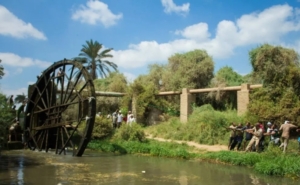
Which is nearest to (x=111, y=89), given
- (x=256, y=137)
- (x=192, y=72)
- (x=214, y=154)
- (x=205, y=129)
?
(x=192, y=72)

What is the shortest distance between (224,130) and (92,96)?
6.93 meters

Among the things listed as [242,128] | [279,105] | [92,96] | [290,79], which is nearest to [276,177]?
[242,128]

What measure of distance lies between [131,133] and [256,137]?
22.8 feet

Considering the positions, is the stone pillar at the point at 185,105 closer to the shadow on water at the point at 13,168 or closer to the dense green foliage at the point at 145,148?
the dense green foliage at the point at 145,148

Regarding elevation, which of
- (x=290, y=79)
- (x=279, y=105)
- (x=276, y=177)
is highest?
(x=290, y=79)

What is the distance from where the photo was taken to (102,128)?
19.3 metres

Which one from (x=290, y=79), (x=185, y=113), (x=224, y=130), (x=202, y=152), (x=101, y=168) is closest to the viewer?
(x=101, y=168)

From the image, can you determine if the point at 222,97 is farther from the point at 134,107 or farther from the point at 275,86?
the point at 275,86

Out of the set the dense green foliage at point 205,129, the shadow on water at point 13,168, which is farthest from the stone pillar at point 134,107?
the shadow on water at point 13,168

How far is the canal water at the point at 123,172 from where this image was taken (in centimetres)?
938

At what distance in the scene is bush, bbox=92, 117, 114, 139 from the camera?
1919cm

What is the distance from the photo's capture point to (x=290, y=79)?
51.6 ft

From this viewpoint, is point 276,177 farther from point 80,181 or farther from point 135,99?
point 135,99

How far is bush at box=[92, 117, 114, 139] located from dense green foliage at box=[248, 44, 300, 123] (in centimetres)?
820
